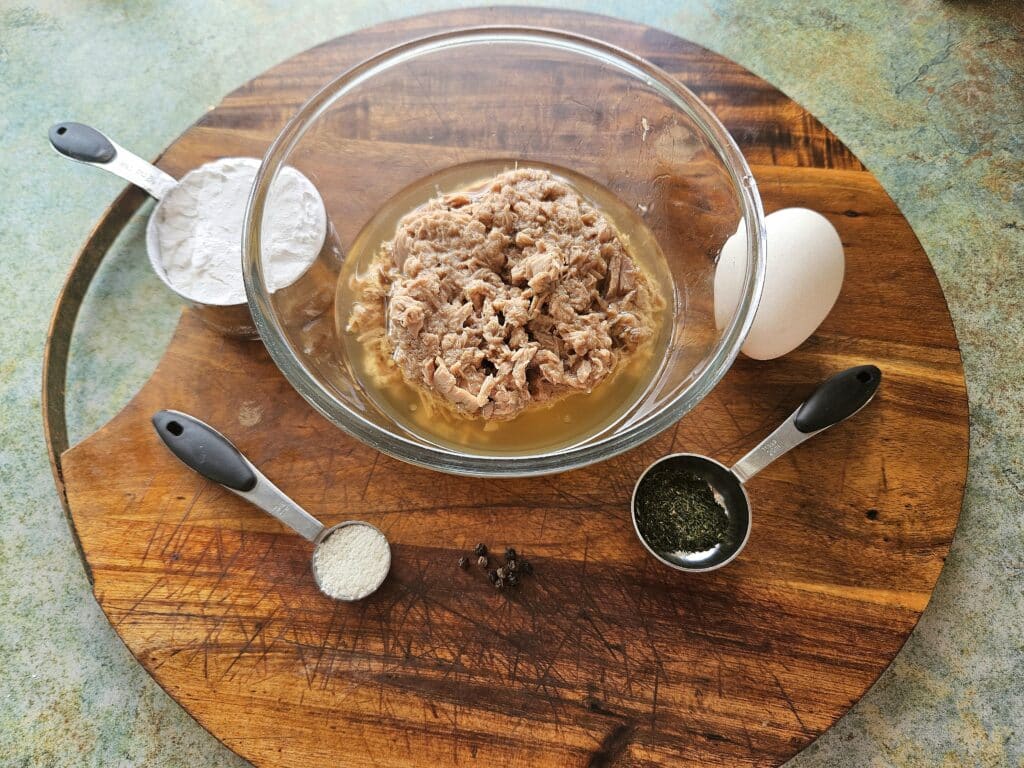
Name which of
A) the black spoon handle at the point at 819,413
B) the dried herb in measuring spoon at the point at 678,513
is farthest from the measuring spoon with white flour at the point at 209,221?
the black spoon handle at the point at 819,413

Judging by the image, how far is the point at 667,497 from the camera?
227 cm

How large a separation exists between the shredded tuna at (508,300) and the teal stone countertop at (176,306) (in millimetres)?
1474

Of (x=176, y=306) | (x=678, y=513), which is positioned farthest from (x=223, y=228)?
(x=678, y=513)

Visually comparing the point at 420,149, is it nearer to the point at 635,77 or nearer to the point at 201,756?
the point at 635,77

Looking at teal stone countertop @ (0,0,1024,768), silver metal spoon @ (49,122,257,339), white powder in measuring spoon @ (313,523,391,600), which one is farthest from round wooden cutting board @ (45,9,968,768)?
teal stone countertop @ (0,0,1024,768)

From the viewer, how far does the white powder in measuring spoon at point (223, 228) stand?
2.36 m

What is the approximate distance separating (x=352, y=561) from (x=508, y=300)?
93cm

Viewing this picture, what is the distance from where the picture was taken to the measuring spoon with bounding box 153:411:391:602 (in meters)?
2.18

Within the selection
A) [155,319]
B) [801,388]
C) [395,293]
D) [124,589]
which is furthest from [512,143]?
[124,589]

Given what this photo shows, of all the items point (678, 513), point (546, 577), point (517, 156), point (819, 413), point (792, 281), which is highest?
point (517, 156)

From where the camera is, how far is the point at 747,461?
2234 mm

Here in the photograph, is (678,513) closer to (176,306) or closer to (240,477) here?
(240,477)

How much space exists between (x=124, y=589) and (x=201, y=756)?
0.81 meters

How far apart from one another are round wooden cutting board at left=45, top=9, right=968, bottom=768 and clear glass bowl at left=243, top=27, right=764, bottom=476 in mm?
236
